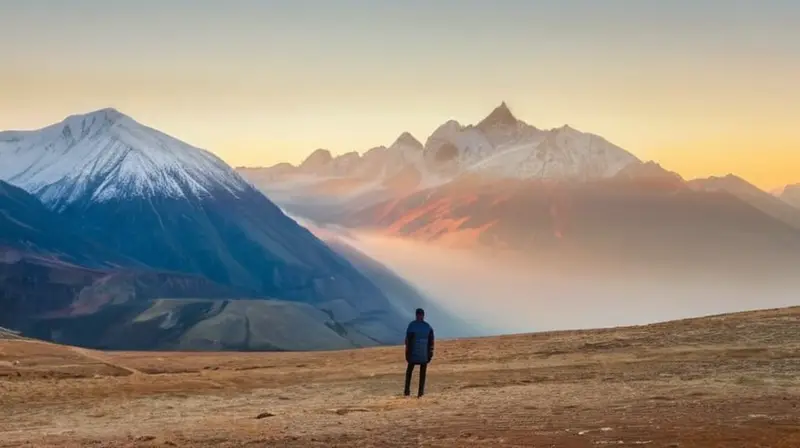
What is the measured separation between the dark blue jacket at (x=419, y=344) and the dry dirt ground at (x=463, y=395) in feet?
4.40

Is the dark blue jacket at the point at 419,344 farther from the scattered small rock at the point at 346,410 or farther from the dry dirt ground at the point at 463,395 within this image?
the scattered small rock at the point at 346,410

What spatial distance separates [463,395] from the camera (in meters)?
30.6

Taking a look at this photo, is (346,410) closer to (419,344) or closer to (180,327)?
(419,344)

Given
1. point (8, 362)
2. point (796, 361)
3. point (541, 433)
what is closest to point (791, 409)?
point (541, 433)

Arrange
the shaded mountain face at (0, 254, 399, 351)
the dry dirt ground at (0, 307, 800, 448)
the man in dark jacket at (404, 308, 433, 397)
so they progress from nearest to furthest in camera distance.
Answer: the dry dirt ground at (0, 307, 800, 448)
the man in dark jacket at (404, 308, 433, 397)
the shaded mountain face at (0, 254, 399, 351)

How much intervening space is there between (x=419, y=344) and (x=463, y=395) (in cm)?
211

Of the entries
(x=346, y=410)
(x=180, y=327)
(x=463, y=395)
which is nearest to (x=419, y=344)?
(x=463, y=395)

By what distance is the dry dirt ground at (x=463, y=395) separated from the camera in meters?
21.4

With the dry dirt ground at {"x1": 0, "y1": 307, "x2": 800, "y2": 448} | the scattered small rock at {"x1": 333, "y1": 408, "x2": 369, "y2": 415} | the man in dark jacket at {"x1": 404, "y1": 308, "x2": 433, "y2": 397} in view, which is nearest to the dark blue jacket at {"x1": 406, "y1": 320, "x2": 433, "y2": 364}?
the man in dark jacket at {"x1": 404, "y1": 308, "x2": 433, "y2": 397}

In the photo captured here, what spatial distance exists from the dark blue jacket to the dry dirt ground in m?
1.34

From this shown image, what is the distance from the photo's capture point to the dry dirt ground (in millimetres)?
21438

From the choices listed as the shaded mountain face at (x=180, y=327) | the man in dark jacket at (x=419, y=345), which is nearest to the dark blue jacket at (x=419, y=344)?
the man in dark jacket at (x=419, y=345)

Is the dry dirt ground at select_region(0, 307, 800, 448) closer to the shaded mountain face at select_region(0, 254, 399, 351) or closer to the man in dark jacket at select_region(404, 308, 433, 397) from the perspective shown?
the man in dark jacket at select_region(404, 308, 433, 397)

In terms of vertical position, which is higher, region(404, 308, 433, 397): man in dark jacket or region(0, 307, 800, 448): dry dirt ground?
region(404, 308, 433, 397): man in dark jacket
